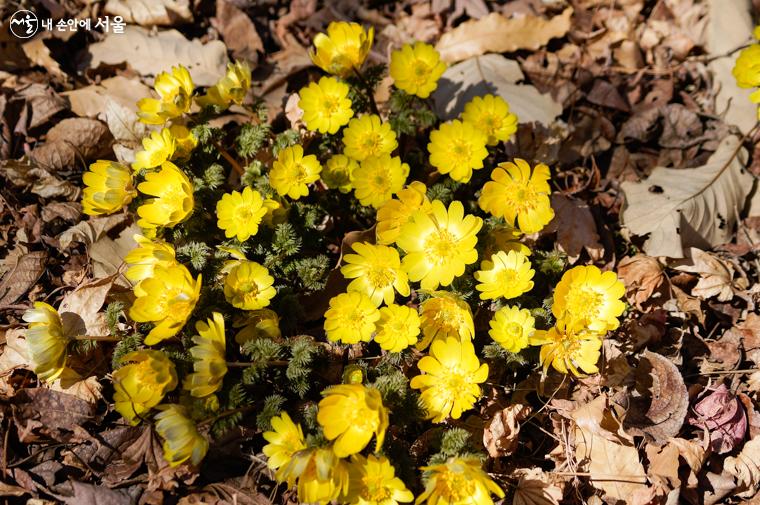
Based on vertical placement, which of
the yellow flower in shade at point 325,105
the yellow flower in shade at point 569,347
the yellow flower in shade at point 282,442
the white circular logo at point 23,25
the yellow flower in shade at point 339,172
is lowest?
the yellow flower in shade at point 282,442

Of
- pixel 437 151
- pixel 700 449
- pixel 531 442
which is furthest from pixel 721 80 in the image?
pixel 531 442

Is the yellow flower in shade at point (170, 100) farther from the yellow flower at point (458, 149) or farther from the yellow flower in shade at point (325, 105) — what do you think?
the yellow flower at point (458, 149)

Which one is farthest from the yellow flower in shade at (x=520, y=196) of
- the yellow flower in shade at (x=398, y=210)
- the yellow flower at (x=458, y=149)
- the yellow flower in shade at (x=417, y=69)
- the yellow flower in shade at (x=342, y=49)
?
the yellow flower in shade at (x=342, y=49)

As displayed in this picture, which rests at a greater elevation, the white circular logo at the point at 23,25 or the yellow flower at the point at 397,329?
the white circular logo at the point at 23,25

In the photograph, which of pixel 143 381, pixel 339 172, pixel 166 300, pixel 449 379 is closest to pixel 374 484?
pixel 449 379

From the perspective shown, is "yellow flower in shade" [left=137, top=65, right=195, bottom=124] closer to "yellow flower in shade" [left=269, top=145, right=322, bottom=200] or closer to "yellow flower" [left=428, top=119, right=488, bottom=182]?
"yellow flower in shade" [left=269, top=145, right=322, bottom=200]

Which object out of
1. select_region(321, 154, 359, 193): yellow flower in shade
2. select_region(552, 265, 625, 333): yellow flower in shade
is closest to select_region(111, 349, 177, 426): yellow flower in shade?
select_region(321, 154, 359, 193): yellow flower in shade
